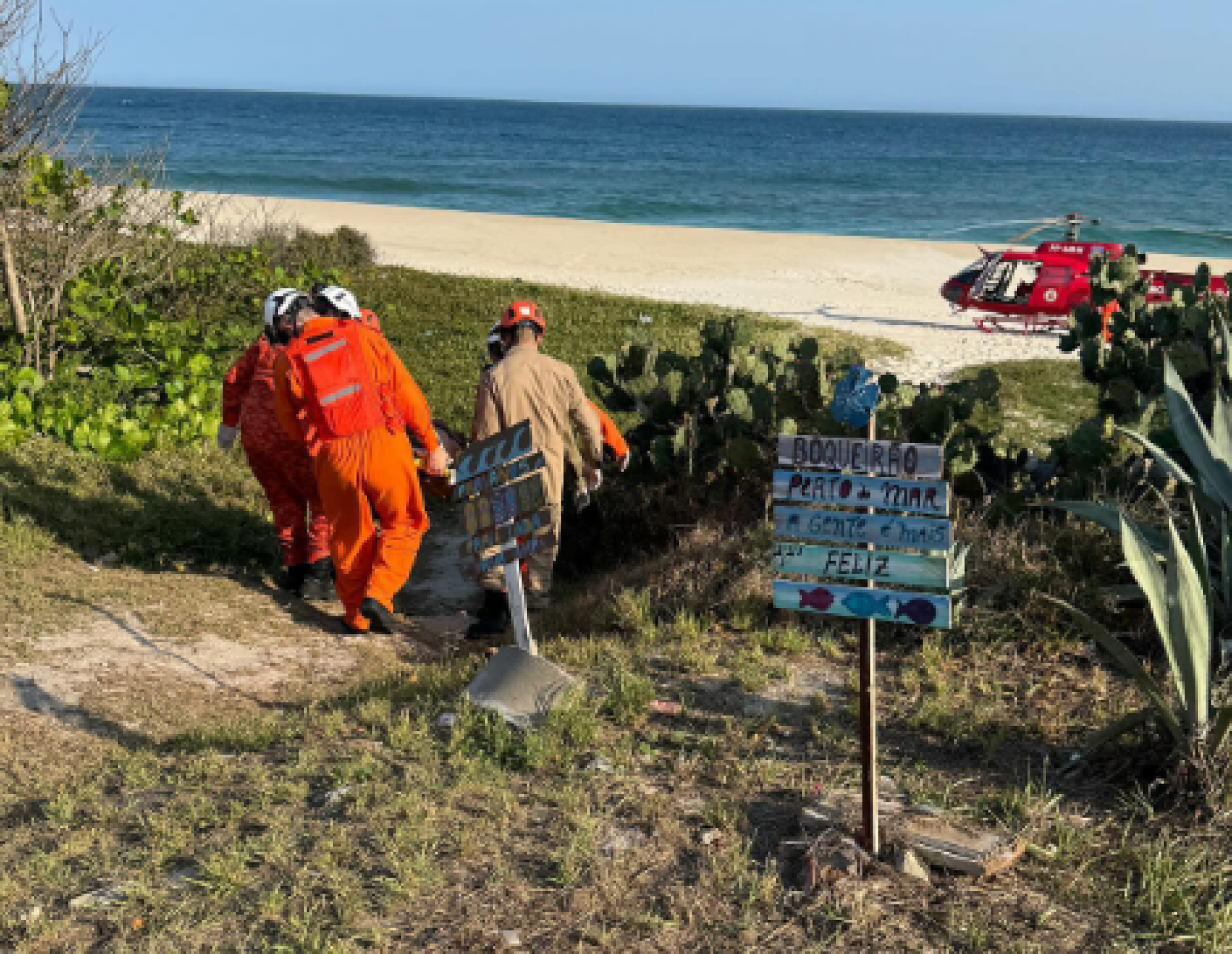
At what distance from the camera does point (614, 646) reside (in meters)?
5.12

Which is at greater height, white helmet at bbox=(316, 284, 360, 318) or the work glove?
white helmet at bbox=(316, 284, 360, 318)

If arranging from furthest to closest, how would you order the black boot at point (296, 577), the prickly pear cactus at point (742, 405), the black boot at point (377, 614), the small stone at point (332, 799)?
1. the black boot at point (296, 577)
2. the prickly pear cactus at point (742, 405)
3. the black boot at point (377, 614)
4. the small stone at point (332, 799)

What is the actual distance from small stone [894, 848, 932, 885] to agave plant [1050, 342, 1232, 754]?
84 cm

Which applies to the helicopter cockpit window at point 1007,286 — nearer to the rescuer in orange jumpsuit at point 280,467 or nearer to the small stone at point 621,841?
the rescuer in orange jumpsuit at point 280,467

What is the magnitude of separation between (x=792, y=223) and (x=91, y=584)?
1348 inches

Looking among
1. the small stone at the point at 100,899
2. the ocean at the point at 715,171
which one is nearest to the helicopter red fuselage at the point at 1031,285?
the ocean at the point at 715,171

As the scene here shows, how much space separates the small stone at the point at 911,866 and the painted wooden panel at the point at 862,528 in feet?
2.75

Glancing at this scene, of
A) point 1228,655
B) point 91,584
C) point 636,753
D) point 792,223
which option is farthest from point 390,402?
point 792,223

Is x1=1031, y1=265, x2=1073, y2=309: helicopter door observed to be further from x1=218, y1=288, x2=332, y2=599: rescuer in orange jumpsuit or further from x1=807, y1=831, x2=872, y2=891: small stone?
x1=807, y1=831, x2=872, y2=891: small stone

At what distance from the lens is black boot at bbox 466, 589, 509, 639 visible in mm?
6367

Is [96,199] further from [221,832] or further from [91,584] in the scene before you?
[221,832]

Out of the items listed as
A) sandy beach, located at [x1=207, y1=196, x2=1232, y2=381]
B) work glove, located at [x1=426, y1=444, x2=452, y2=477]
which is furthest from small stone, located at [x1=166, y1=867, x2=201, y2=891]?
sandy beach, located at [x1=207, y1=196, x2=1232, y2=381]

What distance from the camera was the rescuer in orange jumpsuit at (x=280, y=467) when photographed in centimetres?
676

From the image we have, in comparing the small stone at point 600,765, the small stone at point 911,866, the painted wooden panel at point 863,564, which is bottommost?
the small stone at point 600,765
